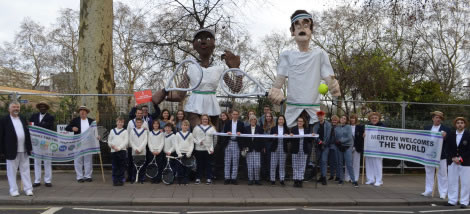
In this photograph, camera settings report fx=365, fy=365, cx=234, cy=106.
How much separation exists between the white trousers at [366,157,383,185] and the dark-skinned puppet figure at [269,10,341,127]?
1.78m

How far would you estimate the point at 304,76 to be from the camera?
8.66m

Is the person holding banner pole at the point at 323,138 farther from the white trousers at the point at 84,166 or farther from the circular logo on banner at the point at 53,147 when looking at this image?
the circular logo on banner at the point at 53,147

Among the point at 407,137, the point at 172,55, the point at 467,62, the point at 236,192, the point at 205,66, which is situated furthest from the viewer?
the point at 467,62

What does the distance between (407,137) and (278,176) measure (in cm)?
311

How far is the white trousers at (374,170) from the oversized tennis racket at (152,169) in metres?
5.16

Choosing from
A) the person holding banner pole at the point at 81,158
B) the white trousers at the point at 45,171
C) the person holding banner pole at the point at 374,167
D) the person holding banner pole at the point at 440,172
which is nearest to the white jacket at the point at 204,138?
the person holding banner pole at the point at 81,158

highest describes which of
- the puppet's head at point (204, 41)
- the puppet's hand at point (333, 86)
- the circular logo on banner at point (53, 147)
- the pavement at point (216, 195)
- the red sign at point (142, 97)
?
the puppet's head at point (204, 41)

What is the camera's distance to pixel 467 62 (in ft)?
117

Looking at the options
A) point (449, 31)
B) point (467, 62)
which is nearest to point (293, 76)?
point (449, 31)

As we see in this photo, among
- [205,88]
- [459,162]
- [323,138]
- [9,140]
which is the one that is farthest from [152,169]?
[459,162]

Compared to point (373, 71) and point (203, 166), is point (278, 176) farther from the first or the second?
point (373, 71)

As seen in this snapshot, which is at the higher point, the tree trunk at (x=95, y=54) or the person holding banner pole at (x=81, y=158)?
the tree trunk at (x=95, y=54)

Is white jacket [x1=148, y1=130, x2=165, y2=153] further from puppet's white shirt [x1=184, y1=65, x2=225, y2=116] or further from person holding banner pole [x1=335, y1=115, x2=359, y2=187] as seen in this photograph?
person holding banner pole [x1=335, y1=115, x2=359, y2=187]

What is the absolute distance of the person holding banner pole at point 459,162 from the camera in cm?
687
